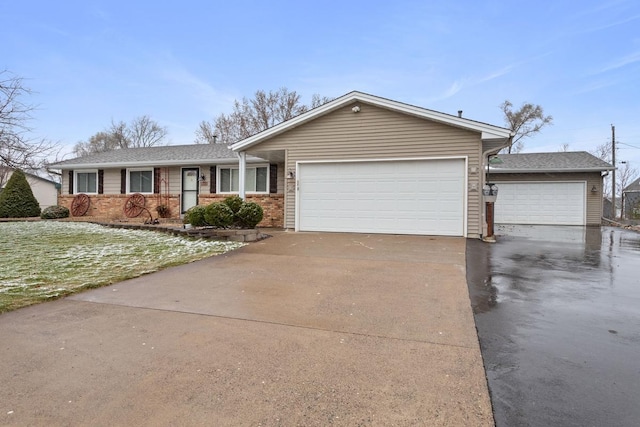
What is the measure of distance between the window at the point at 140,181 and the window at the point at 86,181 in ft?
6.44

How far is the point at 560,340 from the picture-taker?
2943 mm

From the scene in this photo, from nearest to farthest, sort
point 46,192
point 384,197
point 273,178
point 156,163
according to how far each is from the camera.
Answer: point 384,197 → point 273,178 → point 156,163 → point 46,192

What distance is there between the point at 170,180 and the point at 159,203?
42.5 inches

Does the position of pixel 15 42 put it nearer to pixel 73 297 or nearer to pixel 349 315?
pixel 73 297

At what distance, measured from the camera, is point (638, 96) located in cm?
1855

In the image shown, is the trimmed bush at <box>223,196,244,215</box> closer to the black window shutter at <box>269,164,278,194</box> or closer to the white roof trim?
the white roof trim

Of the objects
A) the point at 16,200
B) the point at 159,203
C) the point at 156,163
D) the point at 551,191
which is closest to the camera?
the point at 156,163

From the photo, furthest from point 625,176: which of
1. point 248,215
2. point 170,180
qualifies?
point 170,180

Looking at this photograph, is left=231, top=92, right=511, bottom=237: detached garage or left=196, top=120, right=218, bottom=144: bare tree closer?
left=231, top=92, right=511, bottom=237: detached garage

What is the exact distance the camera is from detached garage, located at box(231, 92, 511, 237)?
990 cm

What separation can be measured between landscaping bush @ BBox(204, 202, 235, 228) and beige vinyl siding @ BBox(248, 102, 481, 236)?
243cm

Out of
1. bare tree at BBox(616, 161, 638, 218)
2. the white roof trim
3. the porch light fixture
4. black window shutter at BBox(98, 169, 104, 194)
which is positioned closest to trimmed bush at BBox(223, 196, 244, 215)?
the white roof trim

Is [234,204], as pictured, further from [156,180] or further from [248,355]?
[248,355]

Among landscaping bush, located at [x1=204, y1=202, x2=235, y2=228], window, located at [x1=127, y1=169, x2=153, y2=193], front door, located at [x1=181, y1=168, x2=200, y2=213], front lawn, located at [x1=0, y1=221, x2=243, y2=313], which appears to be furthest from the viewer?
window, located at [x1=127, y1=169, x2=153, y2=193]
